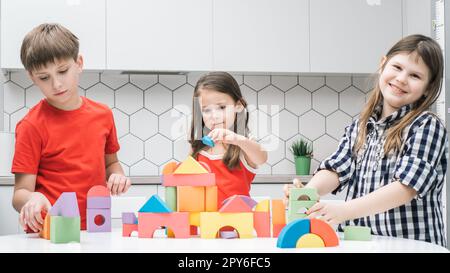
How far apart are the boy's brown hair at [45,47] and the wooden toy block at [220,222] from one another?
1.89ft

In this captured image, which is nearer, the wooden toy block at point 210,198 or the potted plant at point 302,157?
the wooden toy block at point 210,198

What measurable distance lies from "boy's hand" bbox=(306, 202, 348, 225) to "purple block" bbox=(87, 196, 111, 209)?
418 mm

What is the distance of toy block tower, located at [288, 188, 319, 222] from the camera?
1.15 metres

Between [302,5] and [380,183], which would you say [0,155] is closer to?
[302,5]

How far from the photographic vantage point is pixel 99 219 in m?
1.29

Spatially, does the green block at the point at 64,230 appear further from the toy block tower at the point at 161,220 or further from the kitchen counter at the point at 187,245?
the toy block tower at the point at 161,220

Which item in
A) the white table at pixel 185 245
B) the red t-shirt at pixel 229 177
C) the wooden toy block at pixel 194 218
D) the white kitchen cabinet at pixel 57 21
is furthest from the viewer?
the white kitchen cabinet at pixel 57 21

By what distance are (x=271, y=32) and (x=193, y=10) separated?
0.37m

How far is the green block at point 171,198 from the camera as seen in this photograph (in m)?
1.18

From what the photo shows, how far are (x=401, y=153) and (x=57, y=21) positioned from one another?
189cm

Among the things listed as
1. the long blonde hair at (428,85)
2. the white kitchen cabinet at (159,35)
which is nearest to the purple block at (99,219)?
the long blonde hair at (428,85)

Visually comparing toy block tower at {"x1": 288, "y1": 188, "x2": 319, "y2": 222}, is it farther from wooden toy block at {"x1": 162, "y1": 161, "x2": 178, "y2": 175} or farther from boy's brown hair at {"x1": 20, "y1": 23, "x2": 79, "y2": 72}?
boy's brown hair at {"x1": 20, "y1": 23, "x2": 79, "y2": 72}

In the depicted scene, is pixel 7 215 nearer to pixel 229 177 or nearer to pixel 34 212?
pixel 229 177

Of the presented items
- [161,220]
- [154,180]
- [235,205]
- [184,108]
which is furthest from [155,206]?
[184,108]
